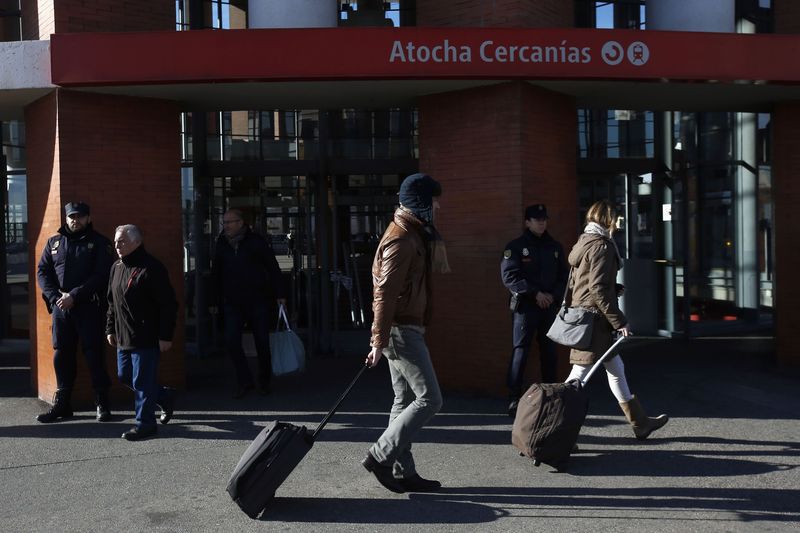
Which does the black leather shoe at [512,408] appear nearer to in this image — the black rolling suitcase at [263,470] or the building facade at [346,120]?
the building facade at [346,120]


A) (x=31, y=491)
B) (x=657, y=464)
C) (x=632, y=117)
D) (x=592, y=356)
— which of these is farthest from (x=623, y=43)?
(x=31, y=491)

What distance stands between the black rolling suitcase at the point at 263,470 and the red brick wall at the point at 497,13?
485cm

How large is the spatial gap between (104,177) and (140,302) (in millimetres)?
2005

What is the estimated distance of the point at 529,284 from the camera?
7.03 meters

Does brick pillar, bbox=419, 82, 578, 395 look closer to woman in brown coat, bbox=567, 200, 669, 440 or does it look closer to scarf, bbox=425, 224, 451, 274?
woman in brown coat, bbox=567, 200, 669, 440

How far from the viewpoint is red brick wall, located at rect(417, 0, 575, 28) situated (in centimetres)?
802

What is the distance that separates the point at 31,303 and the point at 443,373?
4.15 meters

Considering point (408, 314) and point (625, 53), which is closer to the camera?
point (408, 314)

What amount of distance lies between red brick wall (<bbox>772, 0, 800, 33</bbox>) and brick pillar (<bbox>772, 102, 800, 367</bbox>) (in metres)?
1.16

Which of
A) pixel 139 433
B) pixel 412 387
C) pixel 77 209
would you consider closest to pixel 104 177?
pixel 77 209

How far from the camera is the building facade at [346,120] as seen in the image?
7.36 m

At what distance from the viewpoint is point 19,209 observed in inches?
471

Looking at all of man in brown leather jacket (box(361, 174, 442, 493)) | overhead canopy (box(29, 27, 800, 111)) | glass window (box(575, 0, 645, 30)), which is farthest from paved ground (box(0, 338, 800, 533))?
glass window (box(575, 0, 645, 30))

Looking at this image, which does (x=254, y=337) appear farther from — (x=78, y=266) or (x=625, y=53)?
(x=625, y=53)
